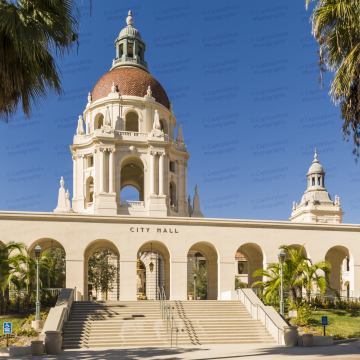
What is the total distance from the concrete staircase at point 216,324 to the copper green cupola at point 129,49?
95.4 feet

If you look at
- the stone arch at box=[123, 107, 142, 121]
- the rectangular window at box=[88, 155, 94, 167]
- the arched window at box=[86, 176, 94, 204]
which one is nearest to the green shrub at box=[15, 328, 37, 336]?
the arched window at box=[86, 176, 94, 204]

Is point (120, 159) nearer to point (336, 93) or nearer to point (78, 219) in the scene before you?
point (78, 219)

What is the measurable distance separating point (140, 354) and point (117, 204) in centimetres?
2337

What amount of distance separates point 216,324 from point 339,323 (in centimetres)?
672

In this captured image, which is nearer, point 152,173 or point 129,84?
point 152,173

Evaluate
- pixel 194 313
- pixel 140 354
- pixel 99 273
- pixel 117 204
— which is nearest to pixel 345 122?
pixel 140 354

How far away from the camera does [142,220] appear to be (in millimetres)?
29516

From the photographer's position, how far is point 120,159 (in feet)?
135

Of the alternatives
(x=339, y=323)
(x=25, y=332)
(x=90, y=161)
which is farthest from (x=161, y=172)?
(x=25, y=332)

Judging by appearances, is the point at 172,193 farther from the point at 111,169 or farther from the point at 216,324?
the point at 216,324

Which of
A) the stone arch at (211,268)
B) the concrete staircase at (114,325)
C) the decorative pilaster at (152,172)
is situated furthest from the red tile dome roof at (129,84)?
the concrete staircase at (114,325)

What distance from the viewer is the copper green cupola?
4728cm

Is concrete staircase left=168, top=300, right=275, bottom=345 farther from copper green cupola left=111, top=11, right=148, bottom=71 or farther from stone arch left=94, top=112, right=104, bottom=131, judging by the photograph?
copper green cupola left=111, top=11, right=148, bottom=71

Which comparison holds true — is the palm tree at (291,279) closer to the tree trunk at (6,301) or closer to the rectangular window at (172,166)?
the tree trunk at (6,301)
